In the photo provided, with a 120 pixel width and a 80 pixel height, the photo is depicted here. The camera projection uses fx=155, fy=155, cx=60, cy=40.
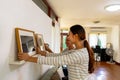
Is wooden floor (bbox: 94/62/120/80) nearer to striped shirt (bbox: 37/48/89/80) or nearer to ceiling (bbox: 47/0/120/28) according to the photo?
ceiling (bbox: 47/0/120/28)

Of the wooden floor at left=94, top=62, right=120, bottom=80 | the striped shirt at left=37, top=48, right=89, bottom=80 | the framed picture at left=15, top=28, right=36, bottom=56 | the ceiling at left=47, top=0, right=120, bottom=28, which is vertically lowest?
the wooden floor at left=94, top=62, right=120, bottom=80

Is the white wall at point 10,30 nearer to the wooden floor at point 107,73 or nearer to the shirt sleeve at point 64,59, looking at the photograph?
the shirt sleeve at point 64,59

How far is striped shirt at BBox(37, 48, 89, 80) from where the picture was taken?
1.47 metres

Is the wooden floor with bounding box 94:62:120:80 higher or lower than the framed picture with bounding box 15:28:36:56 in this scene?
lower

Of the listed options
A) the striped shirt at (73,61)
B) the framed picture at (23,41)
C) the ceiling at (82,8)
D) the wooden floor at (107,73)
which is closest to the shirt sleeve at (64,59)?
the striped shirt at (73,61)

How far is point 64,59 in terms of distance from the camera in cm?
150

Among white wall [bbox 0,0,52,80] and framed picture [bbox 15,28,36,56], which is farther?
framed picture [bbox 15,28,36,56]

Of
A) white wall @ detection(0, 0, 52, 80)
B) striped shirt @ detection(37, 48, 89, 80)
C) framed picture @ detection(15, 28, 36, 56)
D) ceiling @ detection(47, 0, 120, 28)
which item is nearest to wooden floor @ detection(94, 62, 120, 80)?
ceiling @ detection(47, 0, 120, 28)

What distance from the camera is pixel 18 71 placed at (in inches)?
68.4

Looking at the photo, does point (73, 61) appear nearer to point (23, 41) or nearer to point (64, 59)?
point (64, 59)

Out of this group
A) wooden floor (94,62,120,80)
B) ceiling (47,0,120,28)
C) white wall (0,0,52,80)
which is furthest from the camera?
wooden floor (94,62,120,80)

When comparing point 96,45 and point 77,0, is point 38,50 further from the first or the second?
point 96,45

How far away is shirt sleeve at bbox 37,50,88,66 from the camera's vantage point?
4.82 feet

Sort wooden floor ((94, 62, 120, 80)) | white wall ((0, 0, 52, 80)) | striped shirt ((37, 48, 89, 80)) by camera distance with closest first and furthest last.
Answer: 1. white wall ((0, 0, 52, 80))
2. striped shirt ((37, 48, 89, 80))
3. wooden floor ((94, 62, 120, 80))
